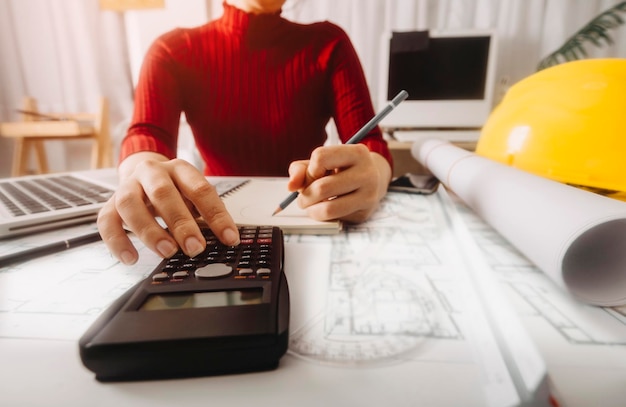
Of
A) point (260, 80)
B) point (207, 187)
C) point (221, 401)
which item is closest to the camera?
point (221, 401)

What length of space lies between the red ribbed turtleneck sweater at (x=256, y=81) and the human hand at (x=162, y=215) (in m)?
0.46

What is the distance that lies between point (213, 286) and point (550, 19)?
1.72 metres

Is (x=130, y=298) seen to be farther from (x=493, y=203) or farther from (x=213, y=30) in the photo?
(x=213, y=30)

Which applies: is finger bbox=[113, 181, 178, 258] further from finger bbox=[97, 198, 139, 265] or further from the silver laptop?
the silver laptop

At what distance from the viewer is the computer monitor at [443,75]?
4.05 feet

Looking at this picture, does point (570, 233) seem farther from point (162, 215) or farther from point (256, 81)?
point (256, 81)

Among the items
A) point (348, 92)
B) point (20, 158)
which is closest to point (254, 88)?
point (348, 92)

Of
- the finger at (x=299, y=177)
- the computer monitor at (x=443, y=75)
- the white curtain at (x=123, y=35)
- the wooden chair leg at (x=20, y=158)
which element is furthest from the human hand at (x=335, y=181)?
the wooden chair leg at (x=20, y=158)

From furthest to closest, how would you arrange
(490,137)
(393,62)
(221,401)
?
(393,62)
(490,137)
(221,401)

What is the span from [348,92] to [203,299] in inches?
23.8

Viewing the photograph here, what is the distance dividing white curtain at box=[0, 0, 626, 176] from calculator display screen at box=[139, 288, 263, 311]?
144 cm

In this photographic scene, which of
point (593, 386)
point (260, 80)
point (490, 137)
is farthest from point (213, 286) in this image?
point (260, 80)

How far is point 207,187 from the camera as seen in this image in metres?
0.29

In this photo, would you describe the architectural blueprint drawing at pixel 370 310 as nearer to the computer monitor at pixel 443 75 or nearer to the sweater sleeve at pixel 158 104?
the sweater sleeve at pixel 158 104
